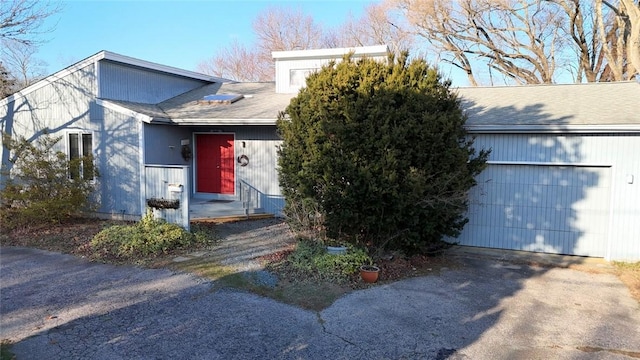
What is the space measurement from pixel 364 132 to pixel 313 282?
247 cm

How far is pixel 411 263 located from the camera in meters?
7.30

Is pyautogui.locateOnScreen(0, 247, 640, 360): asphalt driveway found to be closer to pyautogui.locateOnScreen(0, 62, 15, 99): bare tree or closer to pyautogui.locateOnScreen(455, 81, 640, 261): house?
pyautogui.locateOnScreen(455, 81, 640, 261): house

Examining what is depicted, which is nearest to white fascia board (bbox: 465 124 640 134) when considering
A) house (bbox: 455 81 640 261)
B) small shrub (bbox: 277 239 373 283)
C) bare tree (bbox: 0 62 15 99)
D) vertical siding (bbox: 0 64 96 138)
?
house (bbox: 455 81 640 261)

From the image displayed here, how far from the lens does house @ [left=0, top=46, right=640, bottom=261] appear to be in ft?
25.9

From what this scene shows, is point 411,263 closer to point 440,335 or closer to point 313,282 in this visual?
point 313,282

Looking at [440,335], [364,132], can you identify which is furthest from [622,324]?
[364,132]

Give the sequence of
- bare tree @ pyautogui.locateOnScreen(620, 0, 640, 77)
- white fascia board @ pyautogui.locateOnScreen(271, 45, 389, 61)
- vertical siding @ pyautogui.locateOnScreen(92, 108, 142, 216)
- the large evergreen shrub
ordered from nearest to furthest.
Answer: the large evergreen shrub < vertical siding @ pyautogui.locateOnScreen(92, 108, 142, 216) < white fascia board @ pyautogui.locateOnScreen(271, 45, 389, 61) < bare tree @ pyautogui.locateOnScreen(620, 0, 640, 77)

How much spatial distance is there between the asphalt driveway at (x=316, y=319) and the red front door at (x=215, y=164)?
229 inches

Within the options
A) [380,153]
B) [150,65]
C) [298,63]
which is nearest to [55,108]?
[150,65]

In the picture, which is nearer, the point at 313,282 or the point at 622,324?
the point at 622,324

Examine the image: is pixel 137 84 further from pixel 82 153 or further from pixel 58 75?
pixel 82 153

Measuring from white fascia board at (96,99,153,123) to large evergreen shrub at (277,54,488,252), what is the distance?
488 centimetres

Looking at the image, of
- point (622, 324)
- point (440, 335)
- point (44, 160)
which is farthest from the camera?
point (44, 160)

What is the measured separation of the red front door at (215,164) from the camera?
1241 cm
